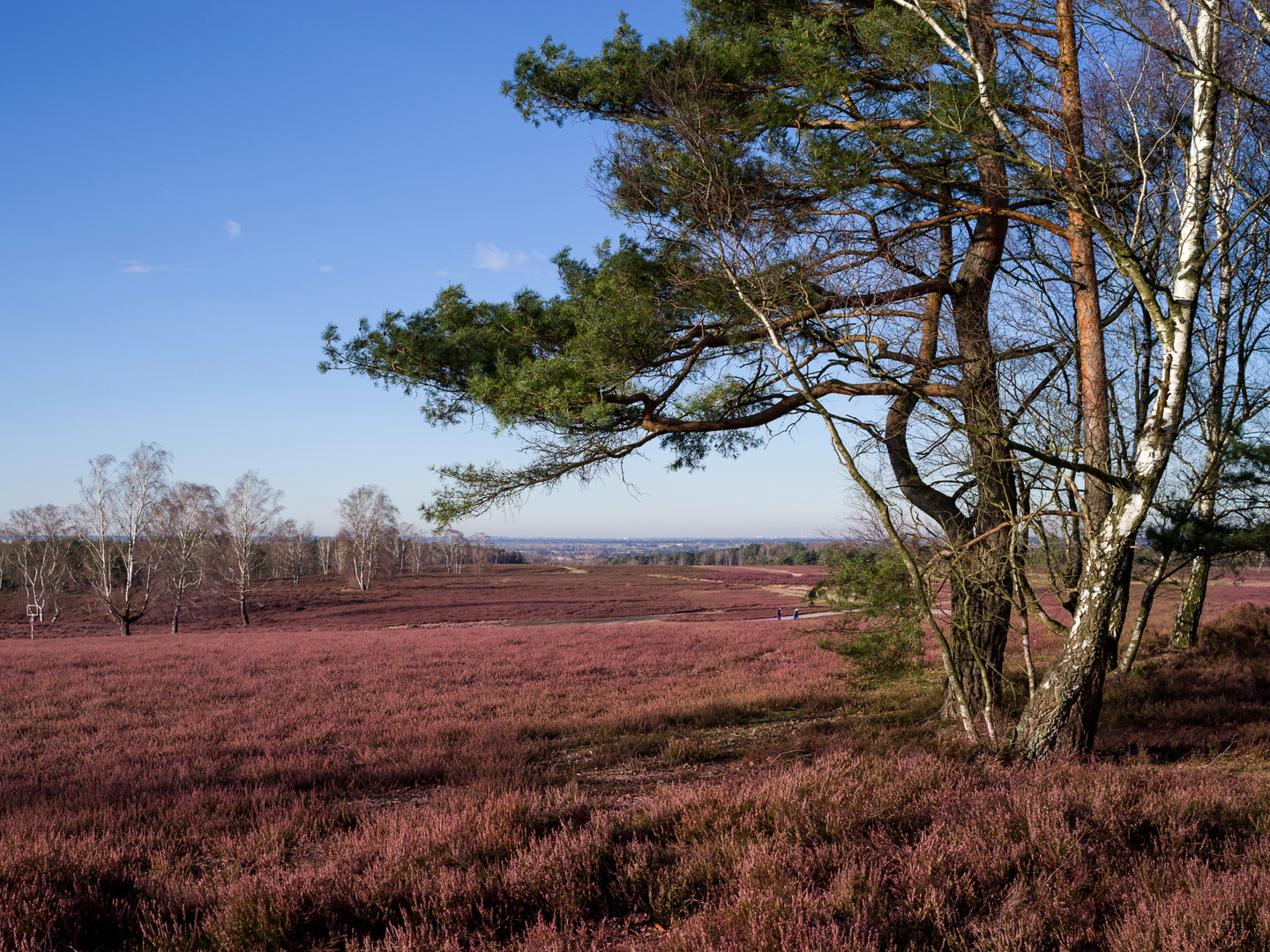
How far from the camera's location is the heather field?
10.0 ft

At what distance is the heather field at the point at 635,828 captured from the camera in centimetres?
306

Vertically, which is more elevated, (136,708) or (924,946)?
(924,946)

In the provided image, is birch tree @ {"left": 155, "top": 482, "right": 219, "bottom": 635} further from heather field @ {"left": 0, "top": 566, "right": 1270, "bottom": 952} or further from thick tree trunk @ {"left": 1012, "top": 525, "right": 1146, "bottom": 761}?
thick tree trunk @ {"left": 1012, "top": 525, "right": 1146, "bottom": 761}

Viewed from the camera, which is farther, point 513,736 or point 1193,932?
point 513,736

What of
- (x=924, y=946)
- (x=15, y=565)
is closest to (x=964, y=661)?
(x=924, y=946)

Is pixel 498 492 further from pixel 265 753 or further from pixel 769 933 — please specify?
pixel 769 933

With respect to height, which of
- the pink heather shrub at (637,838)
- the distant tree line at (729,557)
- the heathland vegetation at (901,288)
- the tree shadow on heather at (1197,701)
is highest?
the heathland vegetation at (901,288)

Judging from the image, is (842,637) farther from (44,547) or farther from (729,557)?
(729,557)

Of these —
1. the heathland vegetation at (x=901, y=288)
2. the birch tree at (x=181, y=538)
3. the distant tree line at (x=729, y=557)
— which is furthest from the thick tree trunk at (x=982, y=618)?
the distant tree line at (x=729, y=557)

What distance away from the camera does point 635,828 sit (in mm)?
4176

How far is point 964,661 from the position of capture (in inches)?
345

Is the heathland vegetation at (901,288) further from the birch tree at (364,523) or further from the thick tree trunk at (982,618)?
the birch tree at (364,523)

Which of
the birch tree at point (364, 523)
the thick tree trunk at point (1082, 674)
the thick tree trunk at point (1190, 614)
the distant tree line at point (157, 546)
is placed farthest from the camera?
the birch tree at point (364, 523)

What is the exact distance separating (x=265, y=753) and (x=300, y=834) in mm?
3880
